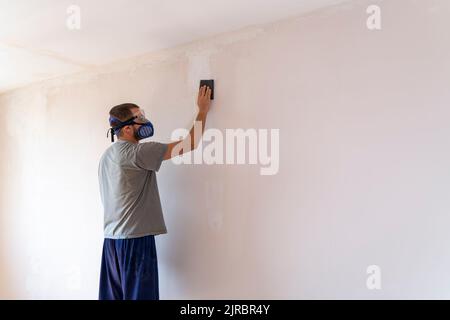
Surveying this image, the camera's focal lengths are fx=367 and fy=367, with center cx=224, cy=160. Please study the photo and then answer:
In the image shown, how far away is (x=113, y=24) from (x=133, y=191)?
81cm

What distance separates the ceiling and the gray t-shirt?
1.89 feet

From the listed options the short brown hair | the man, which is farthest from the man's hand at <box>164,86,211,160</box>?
the short brown hair

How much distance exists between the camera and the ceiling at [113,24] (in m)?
1.58

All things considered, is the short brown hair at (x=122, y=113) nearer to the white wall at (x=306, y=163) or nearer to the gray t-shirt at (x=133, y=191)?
the gray t-shirt at (x=133, y=191)

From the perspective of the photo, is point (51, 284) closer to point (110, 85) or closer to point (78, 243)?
point (78, 243)

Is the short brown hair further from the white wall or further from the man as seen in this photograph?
the white wall

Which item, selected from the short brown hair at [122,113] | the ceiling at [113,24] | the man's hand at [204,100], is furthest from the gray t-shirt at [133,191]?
the ceiling at [113,24]

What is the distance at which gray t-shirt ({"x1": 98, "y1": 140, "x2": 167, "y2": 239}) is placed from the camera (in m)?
1.75

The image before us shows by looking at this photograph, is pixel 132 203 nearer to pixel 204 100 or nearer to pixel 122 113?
pixel 122 113

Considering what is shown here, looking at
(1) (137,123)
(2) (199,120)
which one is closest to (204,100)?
(2) (199,120)

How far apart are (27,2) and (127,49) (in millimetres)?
614

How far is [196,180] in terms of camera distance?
76.0 inches

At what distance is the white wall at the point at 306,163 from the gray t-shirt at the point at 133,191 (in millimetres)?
208

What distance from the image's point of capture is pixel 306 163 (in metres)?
1.63
